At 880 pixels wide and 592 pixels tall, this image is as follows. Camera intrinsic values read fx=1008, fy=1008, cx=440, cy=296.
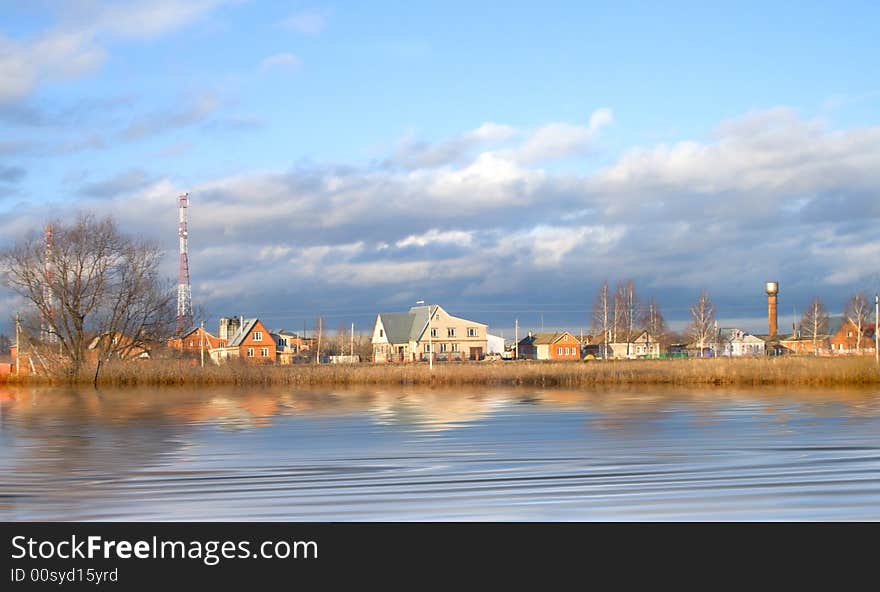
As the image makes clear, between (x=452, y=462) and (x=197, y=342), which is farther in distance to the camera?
(x=197, y=342)

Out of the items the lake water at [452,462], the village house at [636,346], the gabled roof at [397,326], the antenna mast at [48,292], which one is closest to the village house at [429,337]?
the gabled roof at [397,326]

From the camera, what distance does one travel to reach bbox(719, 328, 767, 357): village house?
13612 cm

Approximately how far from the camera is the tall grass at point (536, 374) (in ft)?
157

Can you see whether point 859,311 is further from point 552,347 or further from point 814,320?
point 552,347

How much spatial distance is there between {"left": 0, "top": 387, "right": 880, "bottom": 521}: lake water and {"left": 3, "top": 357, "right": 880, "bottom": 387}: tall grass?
14390mm

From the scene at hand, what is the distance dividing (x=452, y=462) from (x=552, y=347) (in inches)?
4272

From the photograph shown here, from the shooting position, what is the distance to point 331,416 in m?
30.5

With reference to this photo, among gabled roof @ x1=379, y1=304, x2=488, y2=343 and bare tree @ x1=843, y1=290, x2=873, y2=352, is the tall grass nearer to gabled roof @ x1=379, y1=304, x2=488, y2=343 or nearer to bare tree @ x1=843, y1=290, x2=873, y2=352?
gabled roof @ x1=379, y1=304, x2=488, y2=343

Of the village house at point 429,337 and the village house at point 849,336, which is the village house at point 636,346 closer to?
the village house at point 429,337

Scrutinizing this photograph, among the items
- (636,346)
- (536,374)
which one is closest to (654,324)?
(636,346)

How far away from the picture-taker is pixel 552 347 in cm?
12488

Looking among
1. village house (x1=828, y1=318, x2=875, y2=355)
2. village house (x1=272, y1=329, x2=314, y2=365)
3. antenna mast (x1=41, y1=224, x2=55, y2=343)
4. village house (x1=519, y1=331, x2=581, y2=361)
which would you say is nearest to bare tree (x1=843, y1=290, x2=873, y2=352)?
village house (x1=828, y1=318, x2=875, y2=355)
